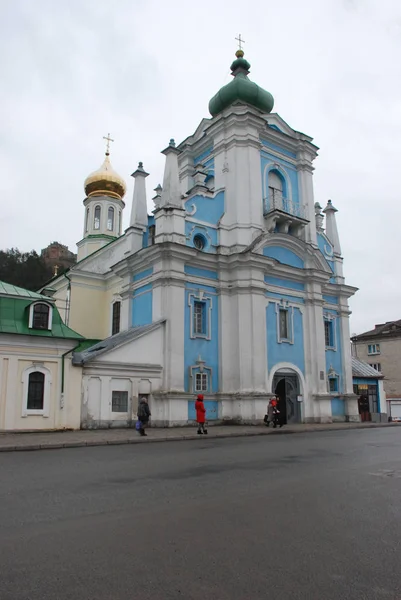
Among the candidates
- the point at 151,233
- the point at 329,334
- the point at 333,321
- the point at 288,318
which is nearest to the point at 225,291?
the point at 288,318

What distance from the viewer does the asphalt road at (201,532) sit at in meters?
3.70

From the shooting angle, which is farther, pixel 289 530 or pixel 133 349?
pixel 133 349

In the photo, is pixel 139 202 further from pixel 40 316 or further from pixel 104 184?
pixel 104 184

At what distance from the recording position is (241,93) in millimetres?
28062

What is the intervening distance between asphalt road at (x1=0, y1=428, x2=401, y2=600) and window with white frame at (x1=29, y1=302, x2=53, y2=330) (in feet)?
32.8

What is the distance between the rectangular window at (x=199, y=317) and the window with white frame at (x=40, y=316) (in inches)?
282

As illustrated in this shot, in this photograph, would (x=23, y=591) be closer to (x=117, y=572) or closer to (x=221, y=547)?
(x=117, y=572)

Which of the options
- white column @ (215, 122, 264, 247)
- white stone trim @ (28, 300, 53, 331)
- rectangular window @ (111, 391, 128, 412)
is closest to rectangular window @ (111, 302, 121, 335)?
white column @ (215, 122, 264, 247)

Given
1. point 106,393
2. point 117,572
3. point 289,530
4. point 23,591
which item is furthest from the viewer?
point 106,393

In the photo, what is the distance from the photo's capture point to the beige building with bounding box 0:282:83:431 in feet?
58.1

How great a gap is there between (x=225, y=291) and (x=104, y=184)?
18448mm

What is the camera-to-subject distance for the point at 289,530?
5059mm

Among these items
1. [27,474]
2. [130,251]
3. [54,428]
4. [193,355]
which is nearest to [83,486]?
[27,474]

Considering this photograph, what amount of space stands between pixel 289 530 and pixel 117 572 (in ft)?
6.20
